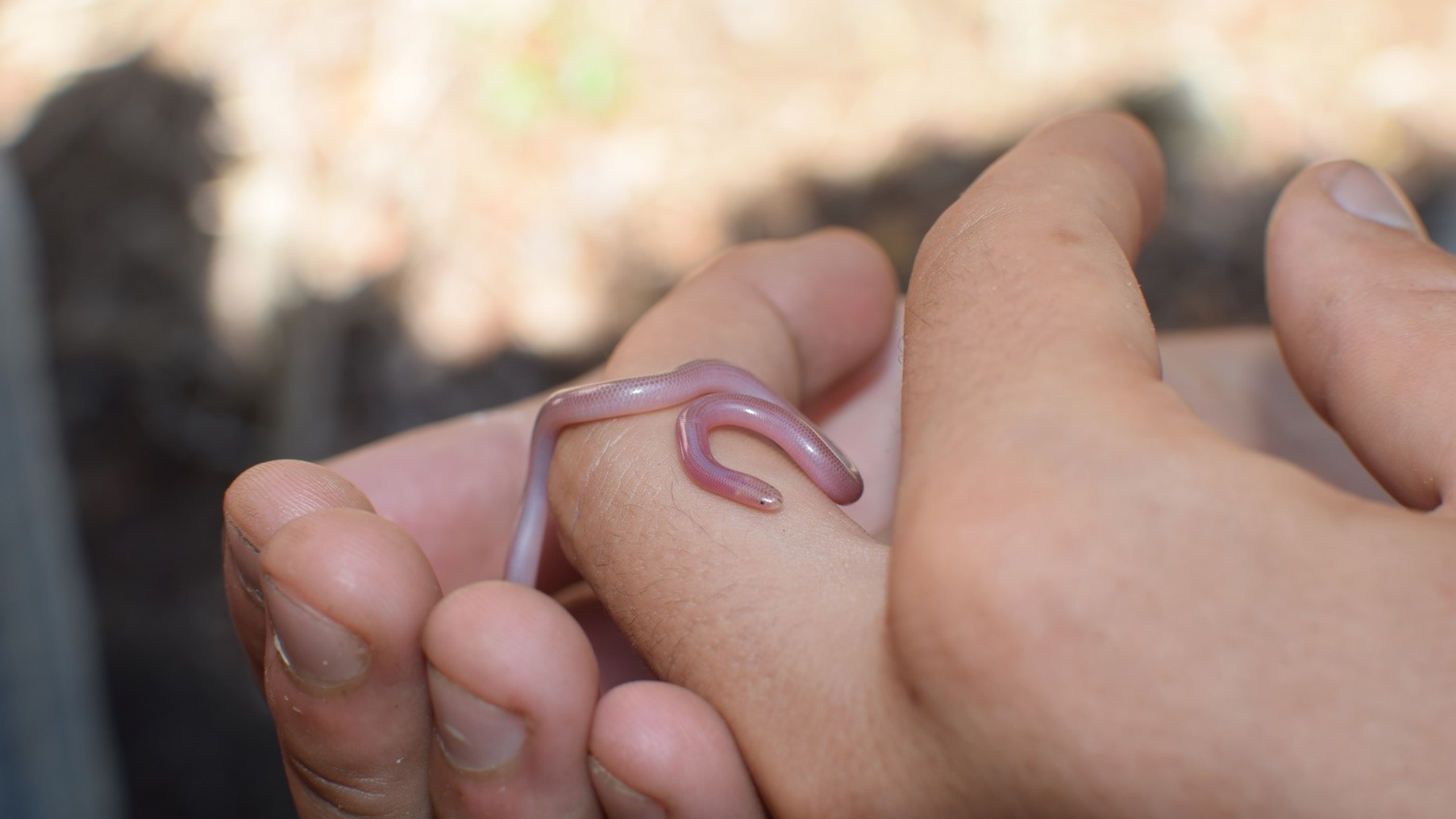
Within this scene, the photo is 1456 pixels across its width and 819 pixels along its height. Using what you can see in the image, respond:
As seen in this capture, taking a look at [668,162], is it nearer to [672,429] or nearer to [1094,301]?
[672,429]

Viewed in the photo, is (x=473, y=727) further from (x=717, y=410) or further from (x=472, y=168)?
(x=472, y=168)

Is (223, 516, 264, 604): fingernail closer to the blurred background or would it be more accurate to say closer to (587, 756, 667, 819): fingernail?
(587, 756, 667, 819): fingernail

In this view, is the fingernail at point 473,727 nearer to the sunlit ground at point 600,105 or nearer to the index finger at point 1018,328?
the index finger at point 1018,328

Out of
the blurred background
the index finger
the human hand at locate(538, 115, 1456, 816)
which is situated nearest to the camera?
the human hand at locate(538, 115, 1456, 816)

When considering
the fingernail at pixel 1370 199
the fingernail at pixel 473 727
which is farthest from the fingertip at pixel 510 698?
the fingernail at pixel 1370 199

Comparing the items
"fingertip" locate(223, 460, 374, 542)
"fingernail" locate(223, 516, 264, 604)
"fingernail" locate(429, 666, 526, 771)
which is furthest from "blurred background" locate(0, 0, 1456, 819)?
"fingernail" locate(429, 666, 526, 771)

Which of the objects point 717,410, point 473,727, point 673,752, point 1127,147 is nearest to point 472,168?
point 717,410

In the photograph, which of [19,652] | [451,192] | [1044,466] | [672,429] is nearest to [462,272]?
[451,192]
